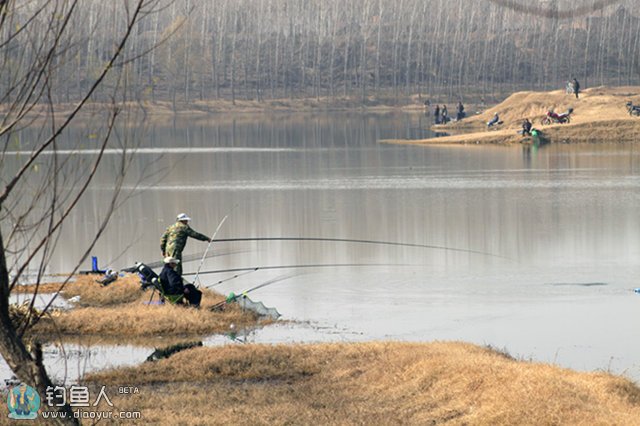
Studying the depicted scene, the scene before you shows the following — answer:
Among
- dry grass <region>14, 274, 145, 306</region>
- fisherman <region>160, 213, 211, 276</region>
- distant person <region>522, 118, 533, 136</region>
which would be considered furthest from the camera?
distant person <region>522, 118, 533, 136</region>

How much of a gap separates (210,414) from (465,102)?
107 meters

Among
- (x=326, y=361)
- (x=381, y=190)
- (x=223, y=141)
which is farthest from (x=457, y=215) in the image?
(x=223, y=141)

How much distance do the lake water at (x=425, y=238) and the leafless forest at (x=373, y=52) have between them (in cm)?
6801

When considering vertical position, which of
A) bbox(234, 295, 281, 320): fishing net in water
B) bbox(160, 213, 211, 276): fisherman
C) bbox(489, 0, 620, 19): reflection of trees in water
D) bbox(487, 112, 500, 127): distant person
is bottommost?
bbox(487, 112, 500, 127): distant person

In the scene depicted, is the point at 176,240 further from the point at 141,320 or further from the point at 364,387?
the point at 364,387

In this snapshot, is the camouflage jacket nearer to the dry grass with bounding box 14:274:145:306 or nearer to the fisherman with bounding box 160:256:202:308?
the fisherman with bounding box 160:256:202:308

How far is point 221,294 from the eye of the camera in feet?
65.8

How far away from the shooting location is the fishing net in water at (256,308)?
720 inches

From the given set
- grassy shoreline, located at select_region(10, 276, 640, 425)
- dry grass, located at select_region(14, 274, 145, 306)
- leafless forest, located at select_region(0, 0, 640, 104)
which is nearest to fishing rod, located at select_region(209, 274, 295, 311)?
dry grass, located at select_region(14, 274, 145, 306)

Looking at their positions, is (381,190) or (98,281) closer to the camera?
(98,281)

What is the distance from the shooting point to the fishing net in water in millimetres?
18297

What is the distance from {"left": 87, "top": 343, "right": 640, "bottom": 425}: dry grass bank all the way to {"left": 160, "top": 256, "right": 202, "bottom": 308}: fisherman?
310cm

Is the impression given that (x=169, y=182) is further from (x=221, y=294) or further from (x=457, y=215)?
(x=221, y=294)

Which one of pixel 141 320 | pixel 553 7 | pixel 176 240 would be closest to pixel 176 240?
pixel 176 240
